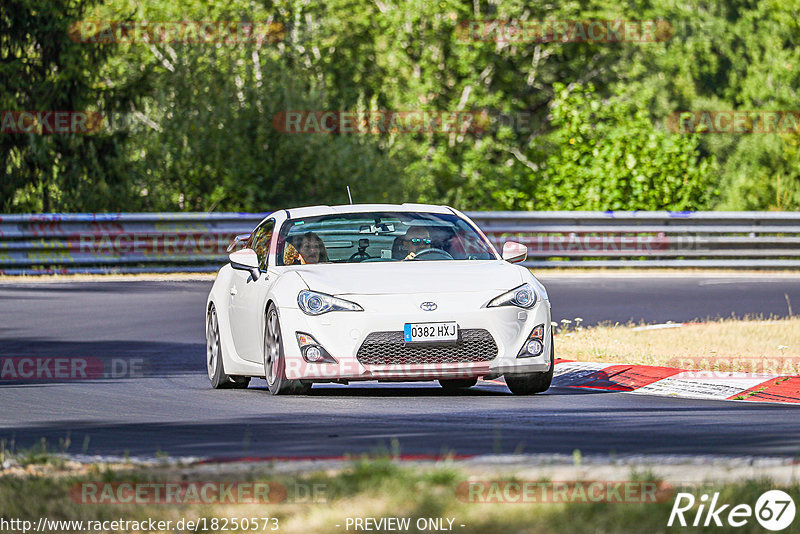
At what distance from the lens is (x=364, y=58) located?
50719 mm

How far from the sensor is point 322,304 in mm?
11414

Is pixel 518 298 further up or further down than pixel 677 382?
further up

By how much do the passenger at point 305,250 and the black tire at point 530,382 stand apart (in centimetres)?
170

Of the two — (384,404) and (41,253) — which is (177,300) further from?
(384,404)

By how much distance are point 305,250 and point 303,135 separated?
72.4 feet

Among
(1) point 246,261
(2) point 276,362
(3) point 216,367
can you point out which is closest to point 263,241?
(1) point 246,261

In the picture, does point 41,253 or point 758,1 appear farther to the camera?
point 758,1

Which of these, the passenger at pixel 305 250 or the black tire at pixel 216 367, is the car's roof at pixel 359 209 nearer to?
the passenger at pixel 305 250

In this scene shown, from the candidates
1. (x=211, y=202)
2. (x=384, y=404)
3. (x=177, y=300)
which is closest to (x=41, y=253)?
(x=177, y=300)

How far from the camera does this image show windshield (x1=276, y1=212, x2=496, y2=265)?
40.9ft

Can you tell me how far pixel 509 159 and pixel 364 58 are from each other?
6027mm

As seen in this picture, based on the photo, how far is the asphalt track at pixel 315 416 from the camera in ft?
28.0

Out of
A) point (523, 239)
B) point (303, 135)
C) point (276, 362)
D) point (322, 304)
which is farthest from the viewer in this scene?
point (303, 135)

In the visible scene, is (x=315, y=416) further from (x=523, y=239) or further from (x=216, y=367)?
(x=523, y=239)
